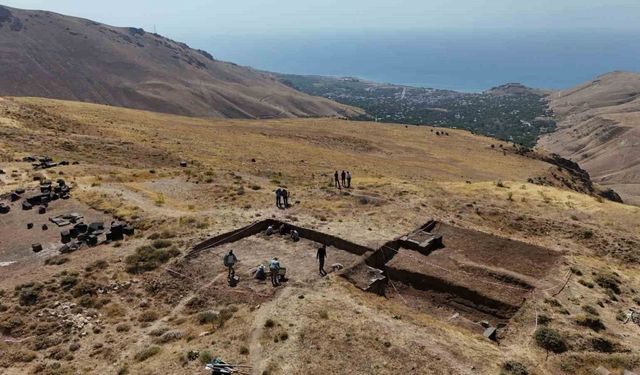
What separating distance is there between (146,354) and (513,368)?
41.7ft

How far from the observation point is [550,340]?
57.8 ft

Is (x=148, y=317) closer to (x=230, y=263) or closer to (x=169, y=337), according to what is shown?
(x=169, y=337)

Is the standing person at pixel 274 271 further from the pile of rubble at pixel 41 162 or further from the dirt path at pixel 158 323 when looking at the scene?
the pile of rubble at pixel 41 162

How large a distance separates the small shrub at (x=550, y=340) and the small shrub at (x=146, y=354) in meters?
14.3

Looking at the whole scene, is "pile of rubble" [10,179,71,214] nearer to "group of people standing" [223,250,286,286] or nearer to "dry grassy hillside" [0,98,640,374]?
"dry grassy hillside" [0,98,640,374]

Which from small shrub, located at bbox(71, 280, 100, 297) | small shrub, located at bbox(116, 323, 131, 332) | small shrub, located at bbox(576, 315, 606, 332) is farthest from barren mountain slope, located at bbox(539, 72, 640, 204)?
small shrub, located at bbox(116, 323, 131, 332)

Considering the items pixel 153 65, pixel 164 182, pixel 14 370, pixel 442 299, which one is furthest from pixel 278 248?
pixel 153 65

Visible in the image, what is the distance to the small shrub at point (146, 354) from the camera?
16391 millimetres

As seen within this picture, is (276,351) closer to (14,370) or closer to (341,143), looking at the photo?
(14,370)

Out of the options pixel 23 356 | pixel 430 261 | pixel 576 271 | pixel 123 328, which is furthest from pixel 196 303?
pixel 576 271

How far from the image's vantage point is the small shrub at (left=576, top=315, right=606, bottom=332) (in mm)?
18984

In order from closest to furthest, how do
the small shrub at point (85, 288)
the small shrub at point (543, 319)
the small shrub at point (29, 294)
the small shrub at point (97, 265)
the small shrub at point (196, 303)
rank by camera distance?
the small shrub at point (543, 319) < the small shrub at point (29, 294) < the small shrub at point (196, 303) < the small shrub at point (85, 288) < the small shrub at point (97, 265)

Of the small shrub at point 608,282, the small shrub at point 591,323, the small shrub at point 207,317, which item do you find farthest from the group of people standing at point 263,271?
the small shrub at point 608,282

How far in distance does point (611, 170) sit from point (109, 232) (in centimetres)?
13903
